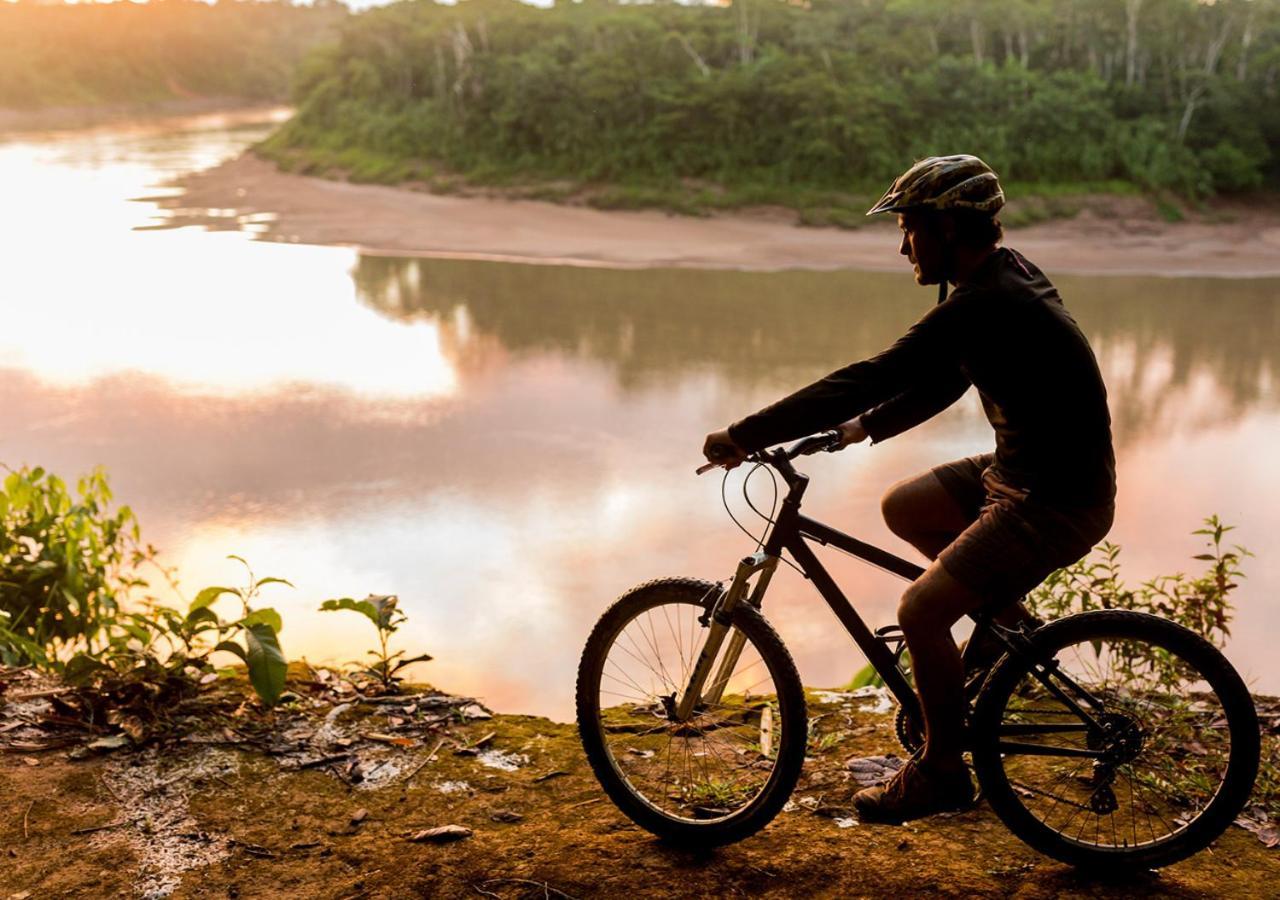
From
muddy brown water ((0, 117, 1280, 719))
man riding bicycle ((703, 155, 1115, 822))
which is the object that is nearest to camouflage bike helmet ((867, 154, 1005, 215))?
man riding bicycle ((703, 155, 1115, 822))

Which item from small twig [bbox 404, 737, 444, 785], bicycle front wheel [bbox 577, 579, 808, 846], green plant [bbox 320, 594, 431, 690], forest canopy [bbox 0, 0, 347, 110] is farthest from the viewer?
forest canopy [bbox 0, 0, 347, 110]

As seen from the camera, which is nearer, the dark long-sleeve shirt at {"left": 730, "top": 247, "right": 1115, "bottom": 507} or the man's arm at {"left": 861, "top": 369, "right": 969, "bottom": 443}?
the dark long-sleeve shirt at {"left": 730, "top": 247, "right": 1115, "bottom": 507}

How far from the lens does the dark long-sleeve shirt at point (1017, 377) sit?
239 centimetres

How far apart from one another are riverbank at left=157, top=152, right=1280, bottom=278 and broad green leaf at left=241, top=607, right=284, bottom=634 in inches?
530

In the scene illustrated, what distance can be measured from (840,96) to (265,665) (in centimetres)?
1944

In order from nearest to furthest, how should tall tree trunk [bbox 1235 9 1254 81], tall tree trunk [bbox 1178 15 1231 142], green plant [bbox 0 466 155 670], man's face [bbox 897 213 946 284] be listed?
1. man's face [bbox 897 213 946 284]
2. green plant [bbox 0 466 155 670]
3. tall tree trunk [bbox 1178 15 1231 142]
4. tall tree trunk [bbox 1235 9 1254 81]

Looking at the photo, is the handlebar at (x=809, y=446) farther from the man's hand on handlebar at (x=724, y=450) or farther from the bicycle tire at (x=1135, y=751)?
the bicycle tire at (x=1135, y=751)

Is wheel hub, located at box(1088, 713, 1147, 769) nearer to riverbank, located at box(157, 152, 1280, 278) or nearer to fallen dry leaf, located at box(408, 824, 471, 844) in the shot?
fallen dry leaf, located at box(408, 824, 471, 844)

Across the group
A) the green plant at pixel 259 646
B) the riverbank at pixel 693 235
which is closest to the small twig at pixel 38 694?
the green plant at pixel 259 646

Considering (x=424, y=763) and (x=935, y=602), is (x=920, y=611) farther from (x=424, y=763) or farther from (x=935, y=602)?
(x=424, y=763)

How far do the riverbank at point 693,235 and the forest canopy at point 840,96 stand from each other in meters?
1.25

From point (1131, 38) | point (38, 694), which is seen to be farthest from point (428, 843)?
point (1131, 38)

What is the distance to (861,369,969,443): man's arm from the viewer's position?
107 inches

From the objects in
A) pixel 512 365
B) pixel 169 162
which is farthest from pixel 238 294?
pixel 169 162
